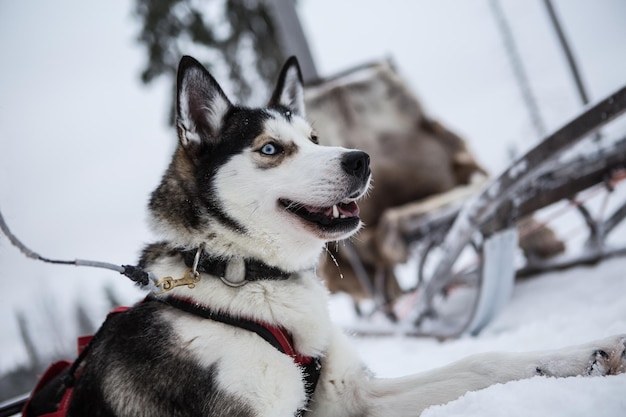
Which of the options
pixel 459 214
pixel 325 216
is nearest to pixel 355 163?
pixel 325 216

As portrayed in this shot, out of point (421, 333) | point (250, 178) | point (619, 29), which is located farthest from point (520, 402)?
point (619, 29)

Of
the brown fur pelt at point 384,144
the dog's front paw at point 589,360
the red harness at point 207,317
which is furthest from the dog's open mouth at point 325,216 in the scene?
the brown fur pelt at point 384,144

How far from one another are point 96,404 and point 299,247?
100 centimetres

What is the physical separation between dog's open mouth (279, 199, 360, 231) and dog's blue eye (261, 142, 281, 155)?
267 millimetres

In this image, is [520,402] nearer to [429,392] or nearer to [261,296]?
[429,392]

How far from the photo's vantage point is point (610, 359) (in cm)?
134

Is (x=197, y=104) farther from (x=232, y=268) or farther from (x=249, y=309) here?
(x=249, y=309)

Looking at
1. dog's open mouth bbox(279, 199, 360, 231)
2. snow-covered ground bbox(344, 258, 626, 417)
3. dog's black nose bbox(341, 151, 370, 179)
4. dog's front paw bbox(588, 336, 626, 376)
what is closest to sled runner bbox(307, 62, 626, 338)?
snow-covered ground bbox(344, 258, 626, 417)

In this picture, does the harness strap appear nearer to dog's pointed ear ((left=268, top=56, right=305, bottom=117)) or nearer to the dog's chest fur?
the dog's chest fur

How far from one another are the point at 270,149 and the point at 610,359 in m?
1.56

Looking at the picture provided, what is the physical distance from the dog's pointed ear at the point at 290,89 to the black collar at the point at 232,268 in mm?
1157

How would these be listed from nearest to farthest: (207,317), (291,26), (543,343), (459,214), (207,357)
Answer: (207,357)
(207,317)
(543,343)
(459,214)
(291,26)

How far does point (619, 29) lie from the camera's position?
25.7ft

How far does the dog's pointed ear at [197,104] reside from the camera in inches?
73.0
